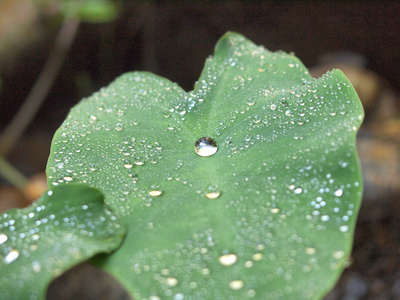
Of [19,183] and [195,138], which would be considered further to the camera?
[19,183]

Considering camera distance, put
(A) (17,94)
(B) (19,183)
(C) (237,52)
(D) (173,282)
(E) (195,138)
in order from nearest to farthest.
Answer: (D) (173,282) < (E) (195,138) < (C) (237,52) < (B) (19,183) < (A) (17,94)

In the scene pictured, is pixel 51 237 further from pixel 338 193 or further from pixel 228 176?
pixel 338 193

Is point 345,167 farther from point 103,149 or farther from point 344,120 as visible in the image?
point 103,149

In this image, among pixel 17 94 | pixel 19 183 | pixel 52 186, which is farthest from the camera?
pixel 17 94

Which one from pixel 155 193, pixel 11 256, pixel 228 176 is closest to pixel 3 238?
pixel 11 256

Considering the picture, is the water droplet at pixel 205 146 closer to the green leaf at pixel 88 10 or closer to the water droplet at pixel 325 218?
the water droplet at pixel 325 218

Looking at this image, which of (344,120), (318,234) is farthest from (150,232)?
(344,120)

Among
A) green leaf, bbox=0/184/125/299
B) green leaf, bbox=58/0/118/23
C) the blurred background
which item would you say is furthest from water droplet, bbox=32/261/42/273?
green leaf, bbox=58/0/118/23
